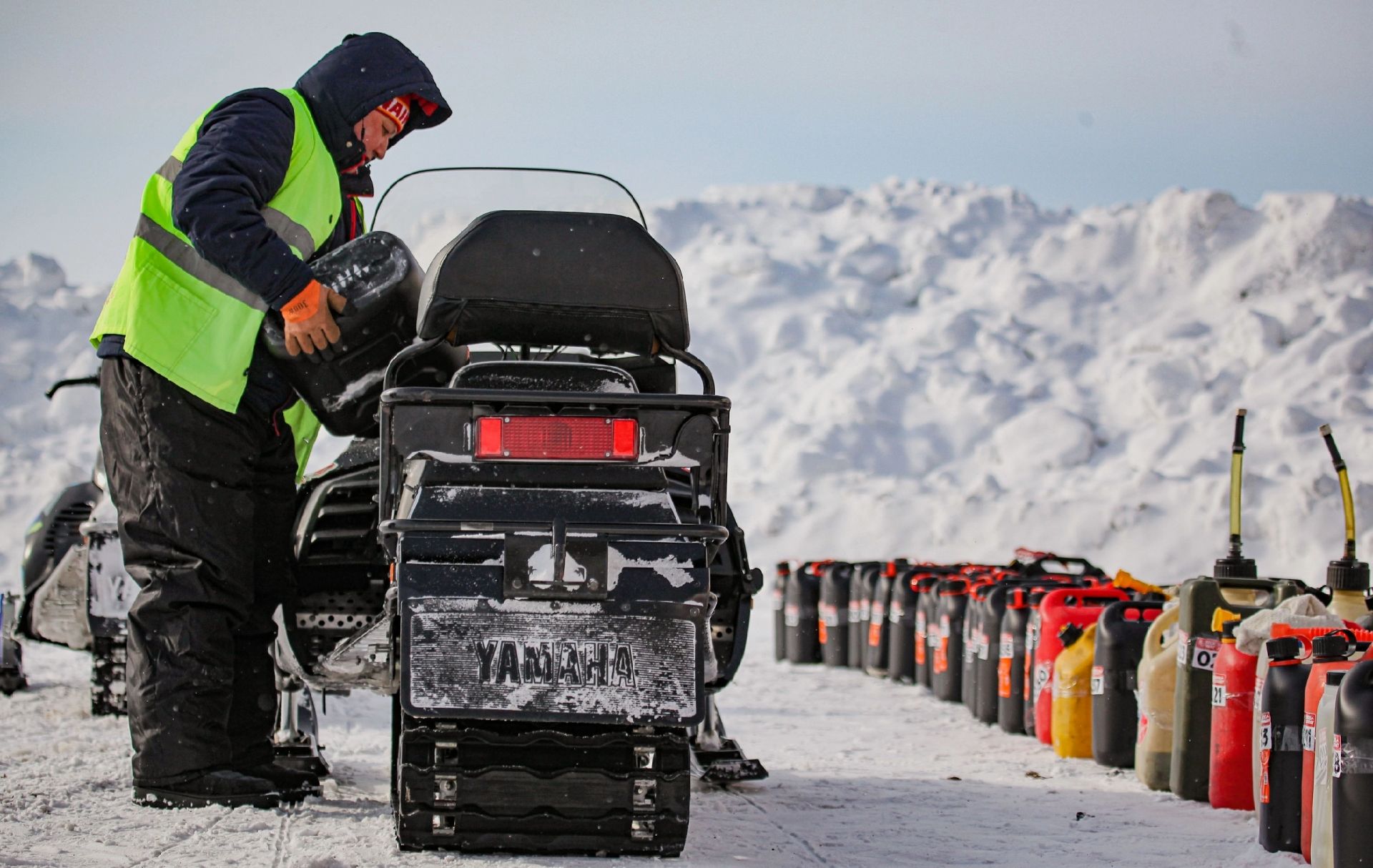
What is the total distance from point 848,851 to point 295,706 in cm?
209

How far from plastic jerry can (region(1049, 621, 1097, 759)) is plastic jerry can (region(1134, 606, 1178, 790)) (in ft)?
1.89

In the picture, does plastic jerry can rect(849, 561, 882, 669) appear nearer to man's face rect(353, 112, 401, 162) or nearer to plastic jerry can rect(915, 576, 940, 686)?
plastic jerry can rect(915, 576, 940, 686)

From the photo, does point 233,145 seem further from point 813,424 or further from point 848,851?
point 813,424

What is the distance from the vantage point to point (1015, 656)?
6590mm

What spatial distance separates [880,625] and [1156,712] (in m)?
4.37

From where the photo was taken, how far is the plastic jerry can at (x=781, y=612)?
10773 millimetres

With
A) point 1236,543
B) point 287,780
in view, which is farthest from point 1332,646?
point 287,780

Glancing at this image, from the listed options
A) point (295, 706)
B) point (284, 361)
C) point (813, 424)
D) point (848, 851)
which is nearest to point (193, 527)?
point (284, 361)

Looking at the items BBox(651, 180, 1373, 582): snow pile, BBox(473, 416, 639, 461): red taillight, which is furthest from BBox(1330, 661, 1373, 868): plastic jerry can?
BBox(651, 180, 1373, 582): snow pile

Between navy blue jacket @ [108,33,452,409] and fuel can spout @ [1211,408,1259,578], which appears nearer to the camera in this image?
navy blue jacket @ [108,33,452,409]

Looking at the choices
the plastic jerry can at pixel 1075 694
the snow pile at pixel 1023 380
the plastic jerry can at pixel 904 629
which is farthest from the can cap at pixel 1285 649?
the snow pile at pixel 1023 380

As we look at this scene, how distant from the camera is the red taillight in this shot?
3.16 metres

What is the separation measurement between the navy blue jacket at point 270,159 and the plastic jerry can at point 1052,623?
3.33 meters

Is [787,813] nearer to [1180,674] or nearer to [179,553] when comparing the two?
[1180,674]
